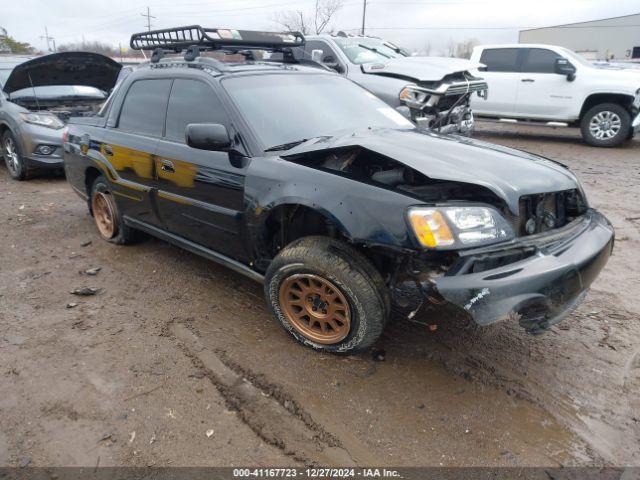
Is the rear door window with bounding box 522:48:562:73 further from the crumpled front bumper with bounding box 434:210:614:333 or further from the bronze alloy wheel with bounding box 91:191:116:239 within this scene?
the bronze alloy wheel with bounding box 91:191:116:239

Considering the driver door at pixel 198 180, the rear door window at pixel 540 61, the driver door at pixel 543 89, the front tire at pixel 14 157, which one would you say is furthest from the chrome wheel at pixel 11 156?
the rear door window at pixel 540 61

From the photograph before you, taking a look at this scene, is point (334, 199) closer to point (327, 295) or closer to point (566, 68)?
point (327, 295)

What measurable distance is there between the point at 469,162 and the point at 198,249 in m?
2.04

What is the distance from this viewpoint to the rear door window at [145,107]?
370cm

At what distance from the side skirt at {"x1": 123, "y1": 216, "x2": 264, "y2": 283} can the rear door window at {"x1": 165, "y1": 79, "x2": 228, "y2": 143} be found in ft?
2.57

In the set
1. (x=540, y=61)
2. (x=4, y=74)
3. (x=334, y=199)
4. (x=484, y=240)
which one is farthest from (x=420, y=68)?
(x=4, y=74)

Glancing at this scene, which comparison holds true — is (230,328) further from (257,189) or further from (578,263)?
(578,263)

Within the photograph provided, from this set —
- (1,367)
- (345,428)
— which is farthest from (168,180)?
(345,428)

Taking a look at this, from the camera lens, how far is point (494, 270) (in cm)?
226

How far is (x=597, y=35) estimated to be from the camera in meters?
49.0

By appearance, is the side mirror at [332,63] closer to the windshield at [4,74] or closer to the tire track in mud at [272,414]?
the windshield at [4,74]

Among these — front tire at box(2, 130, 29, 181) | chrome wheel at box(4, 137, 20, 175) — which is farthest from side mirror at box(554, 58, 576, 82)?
chrome wheel at box(4, 137, 20, 175)

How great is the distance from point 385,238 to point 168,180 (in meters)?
1.93

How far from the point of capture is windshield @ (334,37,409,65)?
8273mm
